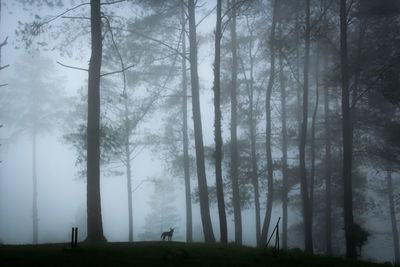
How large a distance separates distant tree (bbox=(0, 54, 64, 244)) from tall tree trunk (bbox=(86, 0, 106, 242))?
1772 centimetres

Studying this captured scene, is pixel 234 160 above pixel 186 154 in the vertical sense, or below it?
below

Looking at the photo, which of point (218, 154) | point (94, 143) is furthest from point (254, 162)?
point (94, 143)

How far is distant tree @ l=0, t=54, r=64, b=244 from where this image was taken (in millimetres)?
25156

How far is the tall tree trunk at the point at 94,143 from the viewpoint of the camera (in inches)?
342

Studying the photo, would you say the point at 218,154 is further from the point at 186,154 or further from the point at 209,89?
the point at 209,89

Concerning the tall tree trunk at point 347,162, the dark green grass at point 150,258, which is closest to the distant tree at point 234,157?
the tall tree trunk at point 347,162

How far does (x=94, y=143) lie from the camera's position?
9.11 m

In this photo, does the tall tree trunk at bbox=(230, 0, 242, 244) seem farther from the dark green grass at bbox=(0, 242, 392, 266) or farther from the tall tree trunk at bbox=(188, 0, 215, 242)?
the dark green grass at bbox=(0, 242, 392, 266)

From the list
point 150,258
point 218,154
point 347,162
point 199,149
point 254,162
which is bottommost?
point 150,258

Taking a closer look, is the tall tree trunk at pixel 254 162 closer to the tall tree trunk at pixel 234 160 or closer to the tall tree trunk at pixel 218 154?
the tall tree trunk at pixel 234 160

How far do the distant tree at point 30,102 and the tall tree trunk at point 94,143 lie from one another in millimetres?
17717

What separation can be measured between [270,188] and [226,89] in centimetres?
721

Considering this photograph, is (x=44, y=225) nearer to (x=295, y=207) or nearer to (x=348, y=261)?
(x=295, y=207)

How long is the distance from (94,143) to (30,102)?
1961 centimetres
